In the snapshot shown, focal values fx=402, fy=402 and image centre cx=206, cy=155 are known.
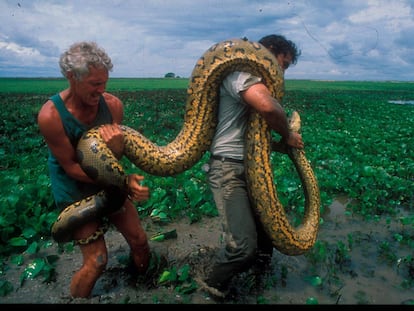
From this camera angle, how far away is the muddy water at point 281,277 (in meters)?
3.43

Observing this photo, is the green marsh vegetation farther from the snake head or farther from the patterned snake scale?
the snake head

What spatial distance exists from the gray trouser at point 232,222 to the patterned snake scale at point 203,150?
0.36ft

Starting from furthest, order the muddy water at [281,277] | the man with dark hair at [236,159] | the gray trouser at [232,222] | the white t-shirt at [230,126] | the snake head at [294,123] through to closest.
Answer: the snake head at [294,123], the muddy water at [281,277], the white t-shirt at [230,126], the gray trouser at [232,222], the man with dark hair at [236,159]

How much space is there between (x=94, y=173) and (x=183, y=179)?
3.58 metres

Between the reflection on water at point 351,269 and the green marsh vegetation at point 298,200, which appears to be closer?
the reflection on water at point 351,269

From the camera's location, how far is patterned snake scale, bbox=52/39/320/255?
277 cm

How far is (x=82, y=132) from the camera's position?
2.85 meters

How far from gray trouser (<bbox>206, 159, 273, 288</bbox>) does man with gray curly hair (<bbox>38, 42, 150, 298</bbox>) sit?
739mm

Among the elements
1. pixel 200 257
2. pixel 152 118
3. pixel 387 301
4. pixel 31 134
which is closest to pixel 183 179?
pixel 200 257

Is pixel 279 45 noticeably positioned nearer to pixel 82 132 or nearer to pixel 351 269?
pixel 82 132

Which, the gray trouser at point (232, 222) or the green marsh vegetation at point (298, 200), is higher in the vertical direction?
the gray trouser at point (232, 222)

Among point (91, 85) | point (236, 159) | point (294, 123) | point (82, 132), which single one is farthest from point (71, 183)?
point (294, 123)

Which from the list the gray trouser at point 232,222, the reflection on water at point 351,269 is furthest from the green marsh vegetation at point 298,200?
the gray trouser at point 232,222

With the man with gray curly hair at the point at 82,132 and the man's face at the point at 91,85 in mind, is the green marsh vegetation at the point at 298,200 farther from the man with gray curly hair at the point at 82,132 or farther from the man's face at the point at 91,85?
the man's face at the point at 91,85
